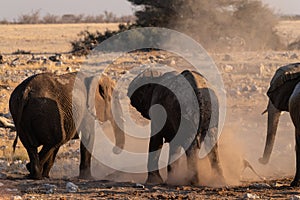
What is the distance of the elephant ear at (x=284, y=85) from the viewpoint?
25.8ft

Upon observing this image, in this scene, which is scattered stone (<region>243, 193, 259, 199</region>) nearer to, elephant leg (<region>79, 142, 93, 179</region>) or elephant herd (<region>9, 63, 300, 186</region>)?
elephant herd (<region>9, 63, 300, 186</region>)

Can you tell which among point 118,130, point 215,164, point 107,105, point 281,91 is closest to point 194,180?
point 215,164

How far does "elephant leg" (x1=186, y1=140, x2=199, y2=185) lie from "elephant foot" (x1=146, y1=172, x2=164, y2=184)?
19.6 inches

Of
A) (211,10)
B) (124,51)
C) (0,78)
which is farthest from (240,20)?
(0,78)

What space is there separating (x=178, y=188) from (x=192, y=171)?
461 millimetres

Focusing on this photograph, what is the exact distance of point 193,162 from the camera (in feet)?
25.2

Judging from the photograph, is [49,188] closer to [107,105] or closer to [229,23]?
[107,105]

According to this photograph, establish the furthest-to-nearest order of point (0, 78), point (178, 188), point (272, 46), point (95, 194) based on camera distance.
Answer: point (272, 46) → point (0, 78) → point (178, 188) → point (95, 194)

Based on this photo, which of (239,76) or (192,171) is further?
(239,76)

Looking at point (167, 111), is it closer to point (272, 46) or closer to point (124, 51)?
point (124, 51)

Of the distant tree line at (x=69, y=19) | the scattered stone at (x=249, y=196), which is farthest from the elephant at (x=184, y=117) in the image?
the distant tree line at (x=69, y=19)

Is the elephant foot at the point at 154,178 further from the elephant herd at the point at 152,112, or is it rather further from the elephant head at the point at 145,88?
the elephant head at the point at 145,88

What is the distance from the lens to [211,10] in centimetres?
2870

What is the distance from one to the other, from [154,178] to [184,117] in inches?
34.8
